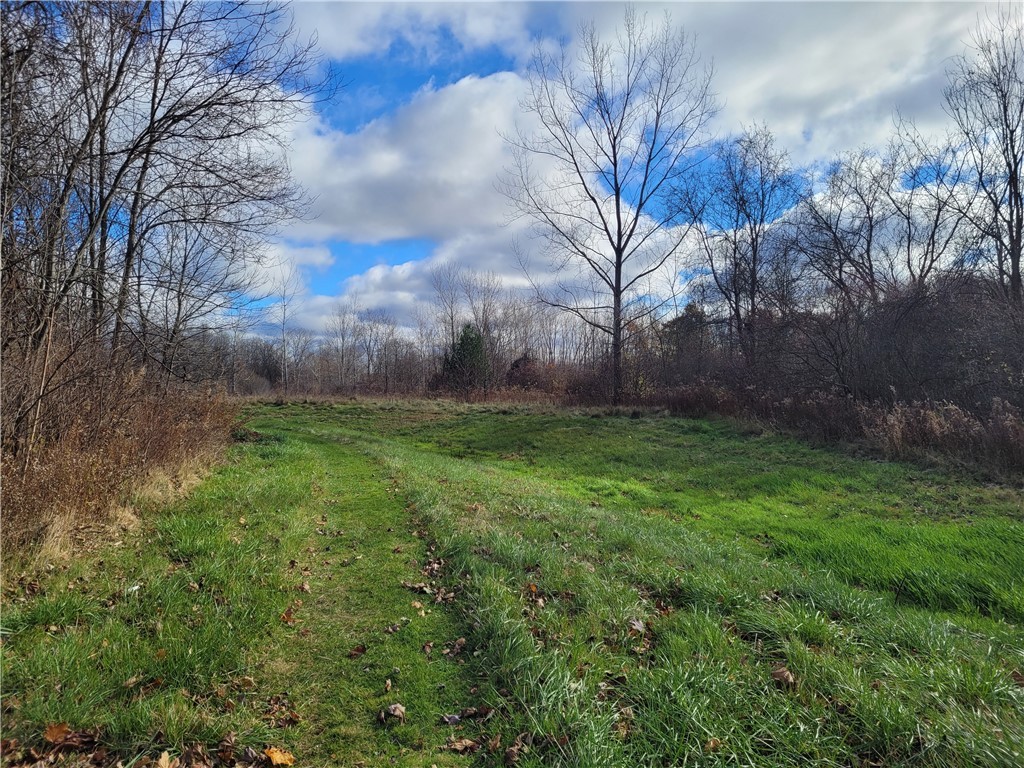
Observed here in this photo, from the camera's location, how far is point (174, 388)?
1019 cm

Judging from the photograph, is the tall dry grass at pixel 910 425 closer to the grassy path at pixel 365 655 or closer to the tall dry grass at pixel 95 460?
the grassy path at pixel 365 655

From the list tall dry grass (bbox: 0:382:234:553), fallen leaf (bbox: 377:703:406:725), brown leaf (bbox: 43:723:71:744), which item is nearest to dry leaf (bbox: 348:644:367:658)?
fallen leaf (bbox: 377:703:406:725)

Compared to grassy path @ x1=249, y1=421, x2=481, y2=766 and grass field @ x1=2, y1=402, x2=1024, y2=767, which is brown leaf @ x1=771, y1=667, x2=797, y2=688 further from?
grassy path @ x1=249, y1=421, x2=481, y2=766

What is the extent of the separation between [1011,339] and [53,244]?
67.7 ft

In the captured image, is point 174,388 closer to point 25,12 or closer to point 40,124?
point 40,124

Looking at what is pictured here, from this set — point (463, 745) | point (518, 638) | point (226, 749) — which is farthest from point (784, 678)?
point (226, 749)

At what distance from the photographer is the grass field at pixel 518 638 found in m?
2.64

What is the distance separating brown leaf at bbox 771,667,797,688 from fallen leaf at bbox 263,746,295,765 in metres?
2.77

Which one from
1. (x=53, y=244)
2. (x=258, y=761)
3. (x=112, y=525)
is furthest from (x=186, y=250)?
(x=258, y=761)

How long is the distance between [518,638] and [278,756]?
1.56 m

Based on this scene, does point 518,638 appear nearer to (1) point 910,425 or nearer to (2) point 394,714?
(2) point 394,714

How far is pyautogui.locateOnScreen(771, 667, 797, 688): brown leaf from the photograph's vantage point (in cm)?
298

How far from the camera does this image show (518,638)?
3512mm

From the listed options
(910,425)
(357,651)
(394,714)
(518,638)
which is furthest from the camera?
(910,425)
